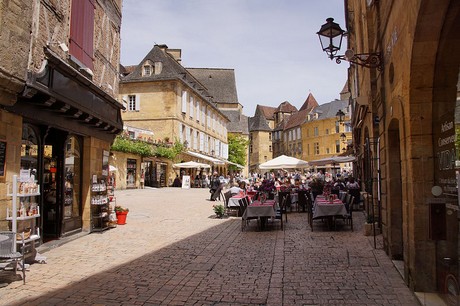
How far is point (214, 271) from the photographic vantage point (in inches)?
228

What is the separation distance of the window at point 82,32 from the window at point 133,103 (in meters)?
25.0

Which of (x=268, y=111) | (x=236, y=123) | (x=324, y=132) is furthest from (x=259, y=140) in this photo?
(x=324, y=132)

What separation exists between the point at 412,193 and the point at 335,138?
179 feet

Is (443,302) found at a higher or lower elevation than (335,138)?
lower

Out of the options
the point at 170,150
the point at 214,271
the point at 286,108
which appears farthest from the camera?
the point at 286,108

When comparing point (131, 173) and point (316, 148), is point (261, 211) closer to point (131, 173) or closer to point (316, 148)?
point (131, 173)

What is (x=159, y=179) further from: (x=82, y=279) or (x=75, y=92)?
(x=82, y=279)

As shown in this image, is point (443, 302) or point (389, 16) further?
point (389, 16)

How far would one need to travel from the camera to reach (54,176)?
8133 millimetres

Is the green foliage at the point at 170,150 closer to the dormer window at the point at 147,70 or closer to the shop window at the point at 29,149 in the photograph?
the dormer window at the point at 147,70

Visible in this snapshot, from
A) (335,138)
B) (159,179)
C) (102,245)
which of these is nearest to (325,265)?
(102,245)

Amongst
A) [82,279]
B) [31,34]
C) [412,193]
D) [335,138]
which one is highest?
[335,138]

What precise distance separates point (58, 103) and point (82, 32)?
2295mm

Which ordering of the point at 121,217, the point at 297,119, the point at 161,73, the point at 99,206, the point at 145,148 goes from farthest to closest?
the point at 297,119
the point at 161,73
the point at 145,148
the point at 121,217
the point at 99,206
